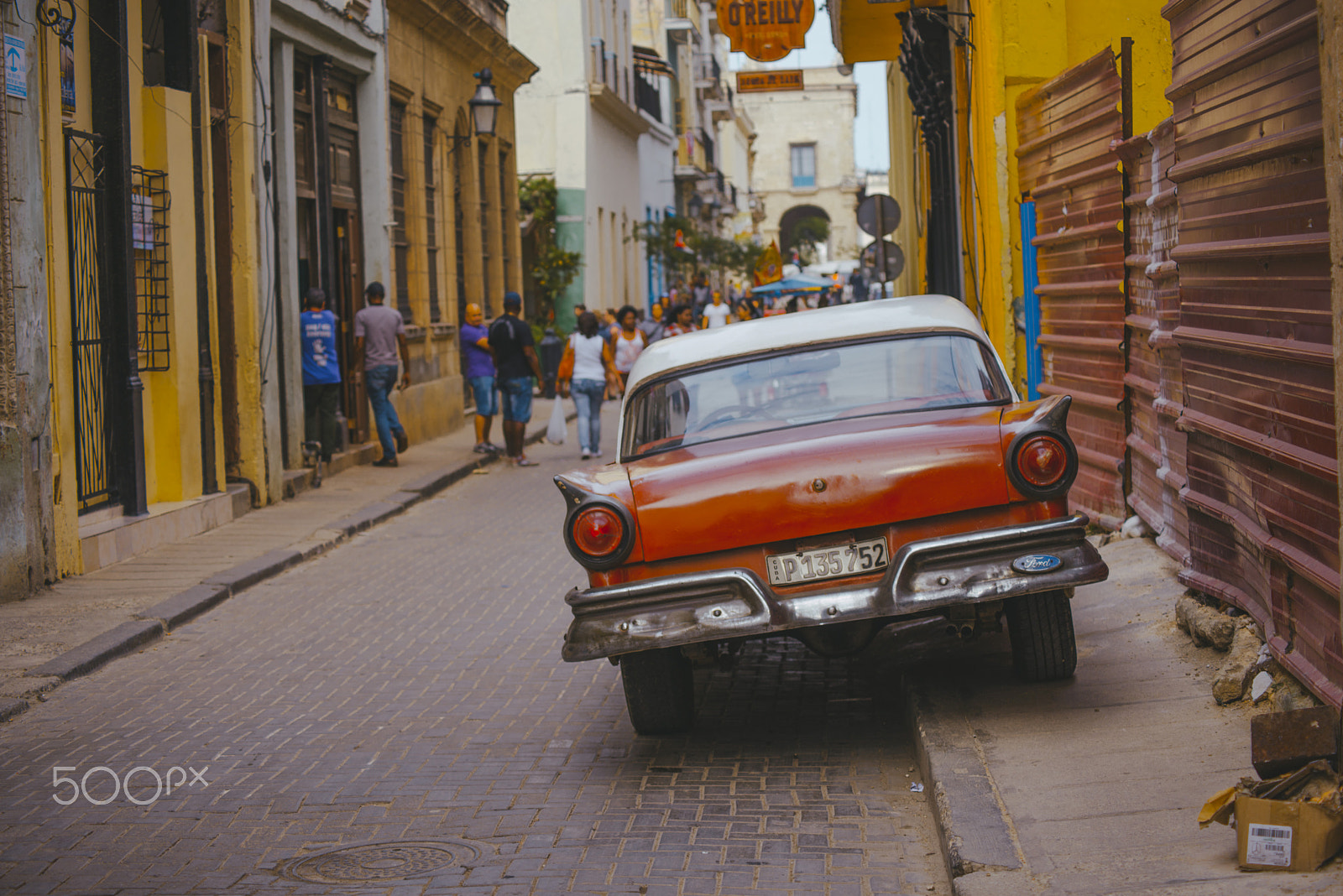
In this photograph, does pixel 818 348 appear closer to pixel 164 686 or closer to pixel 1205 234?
pixel 1205 234

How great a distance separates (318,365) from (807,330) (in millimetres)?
10003

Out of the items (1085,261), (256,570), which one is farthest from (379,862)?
(1085,261)

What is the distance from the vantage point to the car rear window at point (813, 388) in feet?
20.7

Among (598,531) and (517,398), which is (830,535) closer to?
(598,531)

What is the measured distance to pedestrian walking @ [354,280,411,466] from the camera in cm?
1736

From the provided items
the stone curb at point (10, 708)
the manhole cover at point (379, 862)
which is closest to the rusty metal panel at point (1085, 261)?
the manhole cover at point (379, 862)

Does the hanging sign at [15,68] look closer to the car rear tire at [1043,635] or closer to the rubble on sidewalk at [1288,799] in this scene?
the car rear tire at [1043,635]

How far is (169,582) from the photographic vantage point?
32.7 ft

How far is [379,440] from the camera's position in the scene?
61.0 ft

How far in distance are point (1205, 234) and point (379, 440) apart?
1373 centimetres

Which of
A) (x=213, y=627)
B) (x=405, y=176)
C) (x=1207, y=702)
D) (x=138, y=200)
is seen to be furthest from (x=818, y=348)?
(x=405, y=176)

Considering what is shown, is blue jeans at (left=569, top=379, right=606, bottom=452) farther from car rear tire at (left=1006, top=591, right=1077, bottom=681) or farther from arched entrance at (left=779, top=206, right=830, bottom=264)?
arched entrance at (left=779, top=206, right=830, bottom=264)

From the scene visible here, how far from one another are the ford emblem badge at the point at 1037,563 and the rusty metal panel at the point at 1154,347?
1508mm

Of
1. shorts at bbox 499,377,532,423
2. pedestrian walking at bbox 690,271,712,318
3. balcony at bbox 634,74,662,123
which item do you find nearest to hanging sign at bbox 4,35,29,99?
shorts at bbox 499,377,532,423
